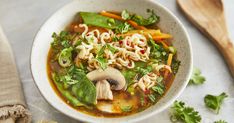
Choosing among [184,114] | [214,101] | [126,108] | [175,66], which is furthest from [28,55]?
[214,101]

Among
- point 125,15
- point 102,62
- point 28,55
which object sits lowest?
point 102,62

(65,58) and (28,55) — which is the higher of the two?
(28,55)

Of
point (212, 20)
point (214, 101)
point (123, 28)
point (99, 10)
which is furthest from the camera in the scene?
point (212, 20)

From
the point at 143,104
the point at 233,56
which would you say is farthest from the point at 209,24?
the point at 143,104

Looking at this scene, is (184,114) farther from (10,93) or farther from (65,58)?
(10,93)

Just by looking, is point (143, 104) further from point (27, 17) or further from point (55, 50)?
point (27, 17)

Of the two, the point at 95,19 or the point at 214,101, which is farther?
the point at 95,19

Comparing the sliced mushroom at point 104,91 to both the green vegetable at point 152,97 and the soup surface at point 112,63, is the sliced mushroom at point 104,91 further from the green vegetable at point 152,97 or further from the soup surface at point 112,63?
the green vegetable at point 152,97

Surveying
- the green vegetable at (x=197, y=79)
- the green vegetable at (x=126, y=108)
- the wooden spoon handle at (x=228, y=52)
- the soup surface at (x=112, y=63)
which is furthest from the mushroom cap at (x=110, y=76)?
the wooden spoon handle at (x=228, y=52)
